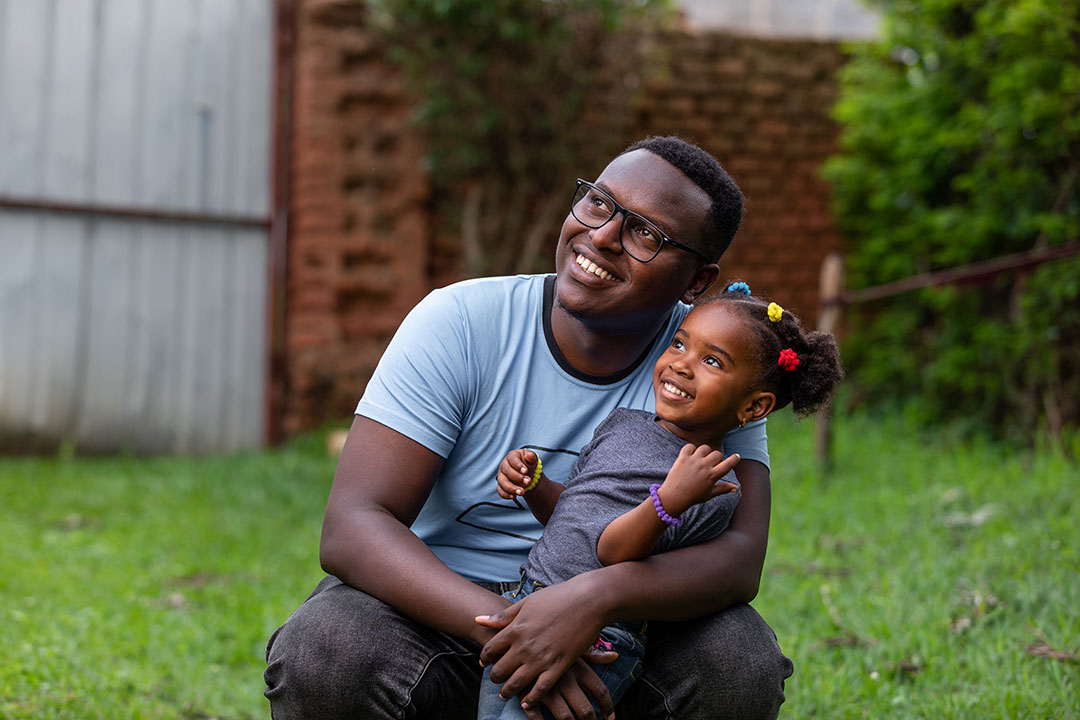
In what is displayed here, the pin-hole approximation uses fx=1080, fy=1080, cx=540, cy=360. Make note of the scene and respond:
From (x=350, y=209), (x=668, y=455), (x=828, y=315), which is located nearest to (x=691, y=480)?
(x=668, y=455)

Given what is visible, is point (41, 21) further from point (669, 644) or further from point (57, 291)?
point (669, 644)

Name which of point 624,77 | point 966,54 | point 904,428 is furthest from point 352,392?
point 966,54

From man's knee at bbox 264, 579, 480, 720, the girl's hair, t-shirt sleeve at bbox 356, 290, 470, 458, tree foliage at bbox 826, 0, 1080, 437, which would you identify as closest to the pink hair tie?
the girl's hair

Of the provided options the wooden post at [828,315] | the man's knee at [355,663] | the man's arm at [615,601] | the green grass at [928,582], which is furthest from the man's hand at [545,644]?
the wooden post at [828,315]

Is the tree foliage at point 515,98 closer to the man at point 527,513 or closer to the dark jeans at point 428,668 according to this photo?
the man at point 527,513

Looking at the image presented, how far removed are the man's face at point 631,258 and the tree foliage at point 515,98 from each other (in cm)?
421

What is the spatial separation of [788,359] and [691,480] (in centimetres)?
41

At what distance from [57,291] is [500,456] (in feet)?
17.7

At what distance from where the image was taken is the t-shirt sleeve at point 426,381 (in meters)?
2.19

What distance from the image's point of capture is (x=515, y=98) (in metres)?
6.62

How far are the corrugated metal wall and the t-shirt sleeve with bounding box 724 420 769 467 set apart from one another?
537 centimetres

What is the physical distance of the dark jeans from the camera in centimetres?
201

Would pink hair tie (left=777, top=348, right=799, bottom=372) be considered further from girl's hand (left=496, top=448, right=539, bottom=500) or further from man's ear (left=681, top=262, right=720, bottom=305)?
girl's hand (left=496, top=448, right=539, bottom=500)

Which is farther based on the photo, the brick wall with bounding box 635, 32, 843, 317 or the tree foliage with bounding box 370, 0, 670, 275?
the brick wall with bounding box 635, 32, 843, 317
